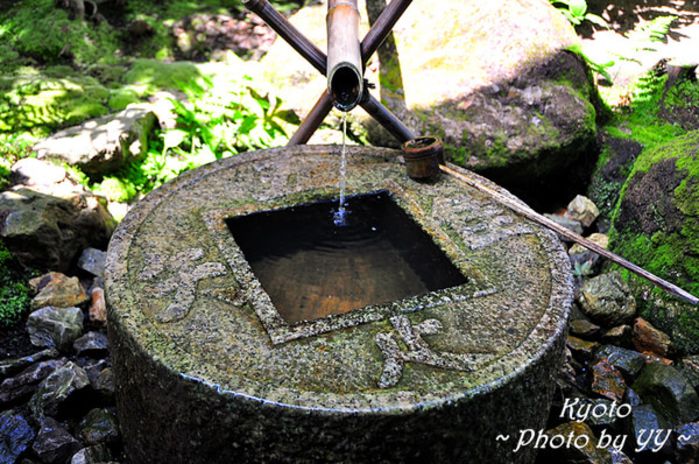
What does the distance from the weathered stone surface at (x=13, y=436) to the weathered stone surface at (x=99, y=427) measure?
0.25m

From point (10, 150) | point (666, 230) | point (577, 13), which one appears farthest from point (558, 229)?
point (10, 150)

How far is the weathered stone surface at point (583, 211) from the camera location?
4773 mm

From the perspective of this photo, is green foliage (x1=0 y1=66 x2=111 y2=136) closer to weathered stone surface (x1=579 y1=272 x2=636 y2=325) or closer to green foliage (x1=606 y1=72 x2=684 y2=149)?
weathered stone surface (x1=579 y1=272 x2=636 y2=325)

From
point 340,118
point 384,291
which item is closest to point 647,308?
point 384,291

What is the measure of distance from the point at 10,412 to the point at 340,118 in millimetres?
3241

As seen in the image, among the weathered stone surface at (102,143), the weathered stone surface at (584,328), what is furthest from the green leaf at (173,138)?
the weathered stone surface at (584,328)

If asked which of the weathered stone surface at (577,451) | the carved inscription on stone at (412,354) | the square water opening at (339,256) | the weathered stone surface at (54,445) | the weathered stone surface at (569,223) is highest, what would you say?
the carved inscription on stone at (412,354)

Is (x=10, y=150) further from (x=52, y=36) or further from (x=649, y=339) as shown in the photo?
(x=649, y=339)

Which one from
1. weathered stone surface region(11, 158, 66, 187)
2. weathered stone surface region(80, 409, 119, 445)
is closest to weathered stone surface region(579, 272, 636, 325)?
weathered stone surface region(80, 409, 119, 445)

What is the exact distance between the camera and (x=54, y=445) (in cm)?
Answer: 291

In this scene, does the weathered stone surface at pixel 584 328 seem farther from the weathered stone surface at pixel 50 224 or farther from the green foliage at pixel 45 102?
the green foliage at pixel 45 102

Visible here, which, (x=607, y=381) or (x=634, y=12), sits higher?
(x=634, y=12)

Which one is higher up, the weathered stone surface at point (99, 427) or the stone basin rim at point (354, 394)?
the stone basin rim at point (354, 394)

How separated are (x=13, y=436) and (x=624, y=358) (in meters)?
3.42
